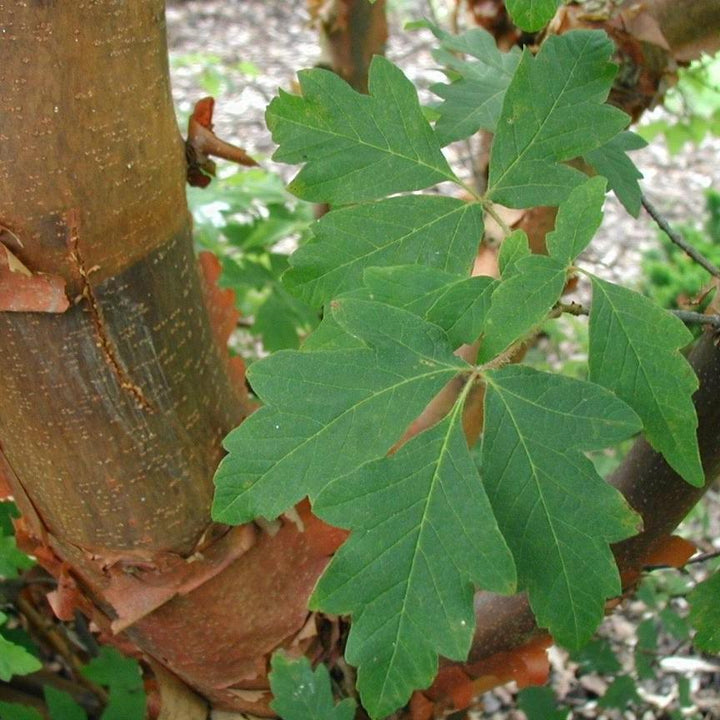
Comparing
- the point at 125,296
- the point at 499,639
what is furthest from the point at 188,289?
the point at 499,639

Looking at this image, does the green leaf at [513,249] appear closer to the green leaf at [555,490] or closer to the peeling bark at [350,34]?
the green leaf at [555,490]

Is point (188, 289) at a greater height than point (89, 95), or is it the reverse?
point (89, 95)

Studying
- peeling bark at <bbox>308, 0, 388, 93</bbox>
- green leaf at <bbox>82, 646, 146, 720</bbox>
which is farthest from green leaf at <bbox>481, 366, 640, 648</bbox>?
peeling bark at <bbox>308, 0, 388, 93</bbox>

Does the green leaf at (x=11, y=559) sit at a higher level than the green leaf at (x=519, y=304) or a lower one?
lower

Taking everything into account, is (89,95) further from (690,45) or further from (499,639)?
(690,45)

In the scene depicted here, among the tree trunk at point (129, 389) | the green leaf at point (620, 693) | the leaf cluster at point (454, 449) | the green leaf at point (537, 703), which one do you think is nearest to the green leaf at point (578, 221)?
the leaf cluster at point (454, 449)

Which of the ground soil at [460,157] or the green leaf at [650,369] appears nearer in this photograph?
the green leaf at [650,369]

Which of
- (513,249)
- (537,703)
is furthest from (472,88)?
(537,703)
